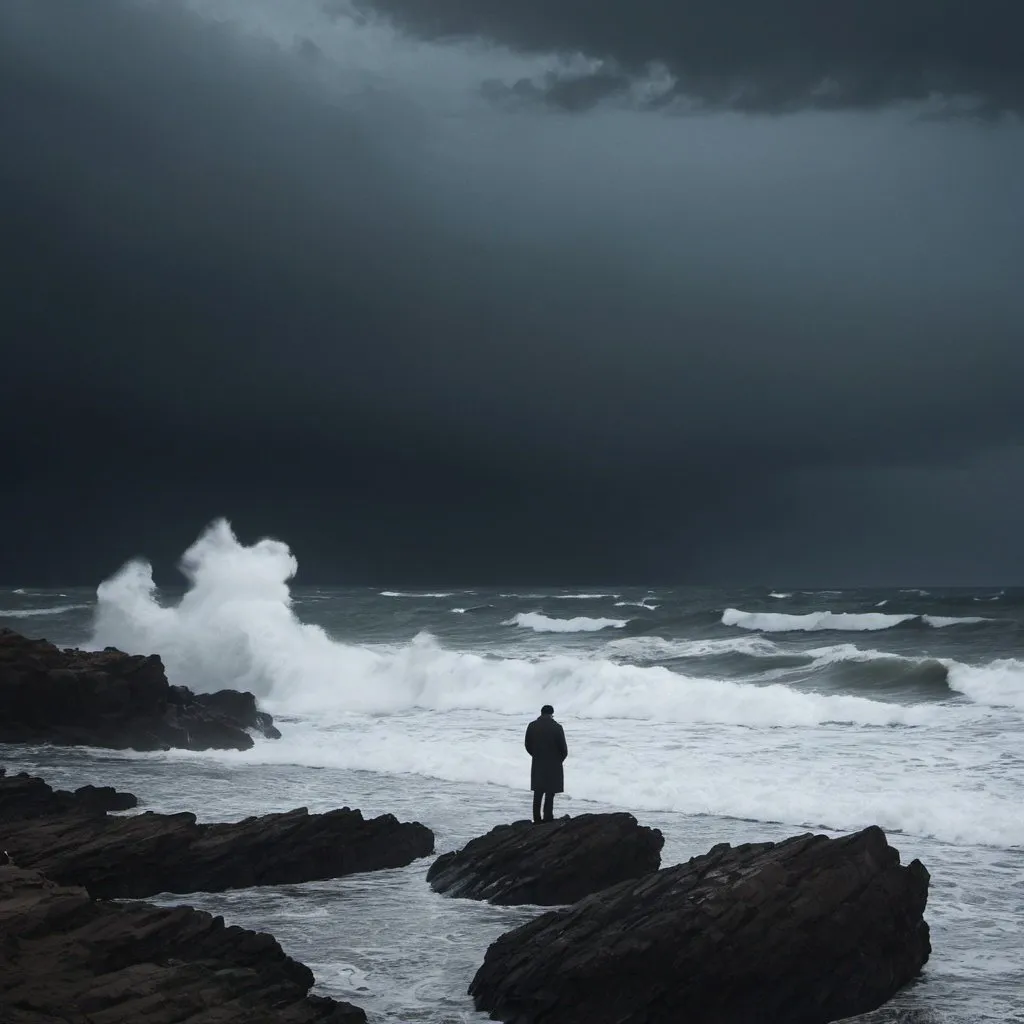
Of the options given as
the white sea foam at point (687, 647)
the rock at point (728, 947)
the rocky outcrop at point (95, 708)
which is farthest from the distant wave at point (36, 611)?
the rock at point (728, 947)

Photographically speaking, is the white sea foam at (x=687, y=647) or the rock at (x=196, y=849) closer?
the rock at (x=196, y=849)

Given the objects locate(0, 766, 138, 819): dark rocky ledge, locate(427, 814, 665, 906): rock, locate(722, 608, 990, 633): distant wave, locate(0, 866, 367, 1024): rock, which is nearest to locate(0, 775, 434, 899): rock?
locate(0, 766, 138, 819): dark rocky ledge

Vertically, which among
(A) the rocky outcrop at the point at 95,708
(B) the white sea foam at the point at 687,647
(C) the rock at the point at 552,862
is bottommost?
(C) the rock at the point at 552,862

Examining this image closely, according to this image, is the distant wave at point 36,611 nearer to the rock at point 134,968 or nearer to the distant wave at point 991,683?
the distant wave at point 991,683

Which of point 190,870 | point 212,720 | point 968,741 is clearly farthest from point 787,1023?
point 212,720

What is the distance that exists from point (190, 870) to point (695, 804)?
7429 mm

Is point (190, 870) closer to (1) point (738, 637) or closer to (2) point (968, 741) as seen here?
(2) point (968, 741)

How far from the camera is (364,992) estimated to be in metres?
8.02

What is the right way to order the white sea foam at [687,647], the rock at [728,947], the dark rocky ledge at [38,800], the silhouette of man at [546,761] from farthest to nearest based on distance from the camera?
1. the white sea foam at [687,647]
2. the dark rocky ledge at [38,800]
3. the silhouette of man at [546,761]
4. the rock at [728,947]

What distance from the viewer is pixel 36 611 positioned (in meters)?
75.7

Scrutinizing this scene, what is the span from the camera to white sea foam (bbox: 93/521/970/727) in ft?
82.5

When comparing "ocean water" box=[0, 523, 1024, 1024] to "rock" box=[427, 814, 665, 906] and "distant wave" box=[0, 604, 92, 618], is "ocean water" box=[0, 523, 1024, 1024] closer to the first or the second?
"rock" box=[427, 814, 665, 906]

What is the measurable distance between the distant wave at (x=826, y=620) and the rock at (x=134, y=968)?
1909 inches

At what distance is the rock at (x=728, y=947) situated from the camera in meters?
7.20
